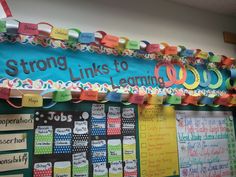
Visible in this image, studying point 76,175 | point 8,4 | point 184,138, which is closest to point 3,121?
point 76,175

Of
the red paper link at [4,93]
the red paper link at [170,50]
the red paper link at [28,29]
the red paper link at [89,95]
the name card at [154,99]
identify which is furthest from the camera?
the red paper link at [170,50]

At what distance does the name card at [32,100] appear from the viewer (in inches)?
52.0

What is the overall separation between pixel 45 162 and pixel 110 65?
69 cm

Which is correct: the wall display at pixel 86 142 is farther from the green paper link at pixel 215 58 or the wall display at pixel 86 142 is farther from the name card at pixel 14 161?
the green paper link at pixel 215 58

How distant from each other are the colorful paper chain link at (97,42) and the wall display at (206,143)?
17.1 inches

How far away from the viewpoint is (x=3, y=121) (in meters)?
1.33

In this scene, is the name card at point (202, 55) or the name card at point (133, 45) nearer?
the name card at point (133, 45)

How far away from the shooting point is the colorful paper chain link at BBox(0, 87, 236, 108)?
1337mm

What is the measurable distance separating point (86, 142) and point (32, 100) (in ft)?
1.33

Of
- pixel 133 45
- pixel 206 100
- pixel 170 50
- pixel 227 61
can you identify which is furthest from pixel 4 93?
pixel 227 61

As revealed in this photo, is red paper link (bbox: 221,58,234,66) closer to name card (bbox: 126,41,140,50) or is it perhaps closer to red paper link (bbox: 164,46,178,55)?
red paper link (bbox: 164,46,178,55)

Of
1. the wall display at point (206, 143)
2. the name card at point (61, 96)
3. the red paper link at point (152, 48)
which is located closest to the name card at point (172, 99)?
the wall display at point (206, 143)

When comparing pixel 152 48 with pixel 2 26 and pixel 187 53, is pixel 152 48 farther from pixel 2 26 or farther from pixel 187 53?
pixel 2 26

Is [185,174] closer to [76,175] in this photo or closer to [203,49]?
[76,175]
